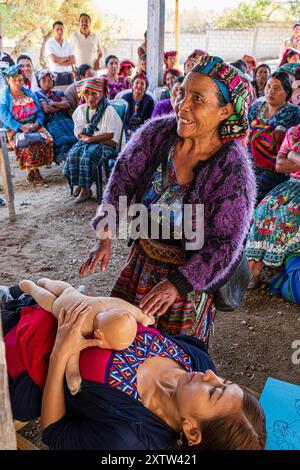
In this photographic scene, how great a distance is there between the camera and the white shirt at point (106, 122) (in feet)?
18.5

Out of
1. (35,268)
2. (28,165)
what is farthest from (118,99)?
(35,268)

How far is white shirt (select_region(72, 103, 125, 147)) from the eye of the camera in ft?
18.5

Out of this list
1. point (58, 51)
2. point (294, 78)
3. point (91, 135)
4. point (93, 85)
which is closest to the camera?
point (294, 78)

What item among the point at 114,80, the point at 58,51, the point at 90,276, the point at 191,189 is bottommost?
the point at 90,276

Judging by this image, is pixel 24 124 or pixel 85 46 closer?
pixel 24 124

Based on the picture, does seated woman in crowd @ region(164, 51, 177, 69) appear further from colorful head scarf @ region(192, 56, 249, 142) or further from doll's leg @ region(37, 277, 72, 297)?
doll's leg @ region(37, 277, 72, 297)

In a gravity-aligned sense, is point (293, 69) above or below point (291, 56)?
below

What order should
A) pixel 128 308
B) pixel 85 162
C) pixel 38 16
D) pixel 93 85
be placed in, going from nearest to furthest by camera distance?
pixel 128 308 < pixel 93 85 < pixel 85 162 < pixel 38 16

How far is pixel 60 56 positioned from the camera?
27.5 feet

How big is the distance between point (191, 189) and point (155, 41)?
211 inches

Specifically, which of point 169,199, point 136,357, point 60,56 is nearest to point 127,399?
point 136,357

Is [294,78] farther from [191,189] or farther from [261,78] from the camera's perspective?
[191,189]

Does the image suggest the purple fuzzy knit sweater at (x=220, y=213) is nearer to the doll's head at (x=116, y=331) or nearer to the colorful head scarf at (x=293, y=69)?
the doll's head at (x=116, y=331)

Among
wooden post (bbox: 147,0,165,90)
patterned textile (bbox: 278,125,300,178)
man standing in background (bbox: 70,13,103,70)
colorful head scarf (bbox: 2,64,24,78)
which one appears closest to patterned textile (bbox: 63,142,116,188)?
colorful head scarf (bbox: 2,64,24,78)
